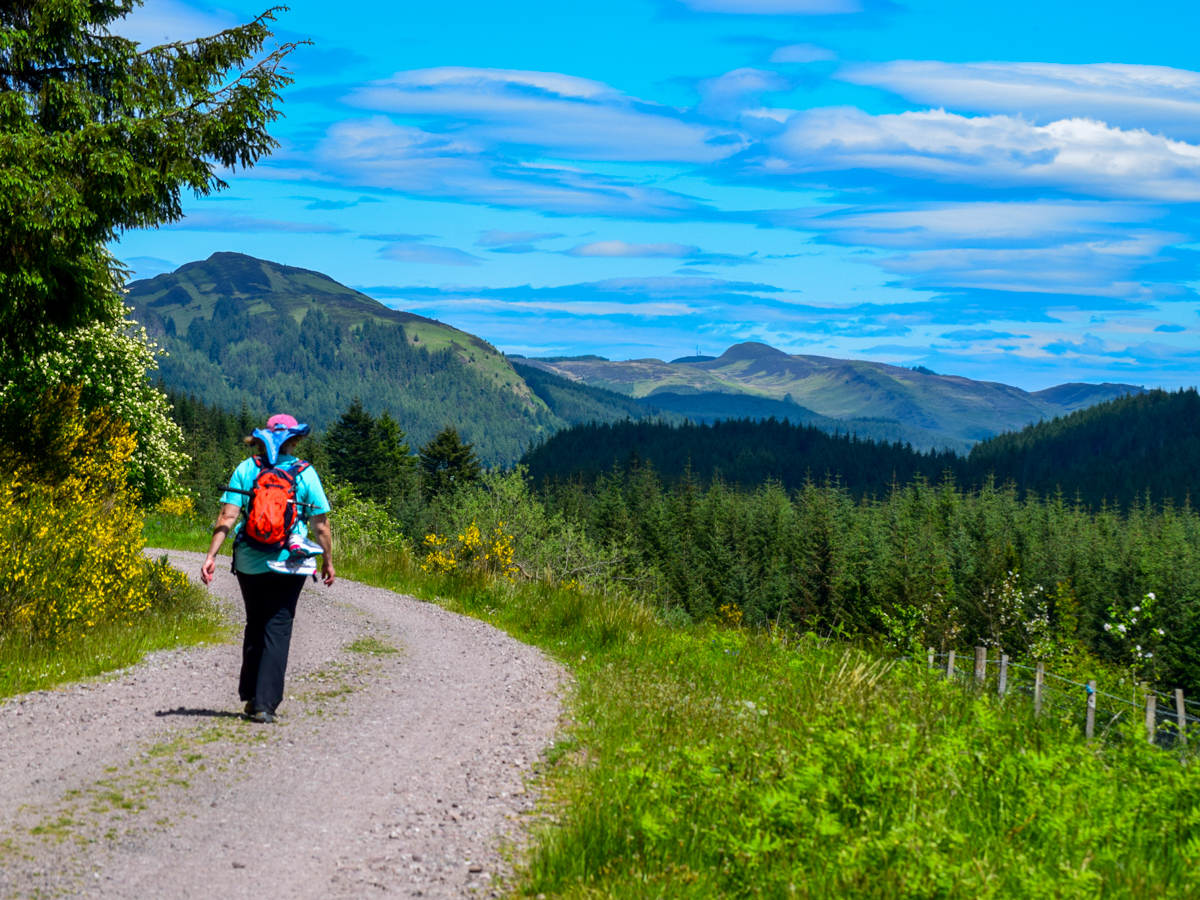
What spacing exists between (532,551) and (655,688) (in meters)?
12.0

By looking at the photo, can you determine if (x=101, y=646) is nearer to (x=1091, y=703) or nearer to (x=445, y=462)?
(x=1091, y=703)

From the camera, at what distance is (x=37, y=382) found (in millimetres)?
19078

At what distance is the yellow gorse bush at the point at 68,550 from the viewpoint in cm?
973

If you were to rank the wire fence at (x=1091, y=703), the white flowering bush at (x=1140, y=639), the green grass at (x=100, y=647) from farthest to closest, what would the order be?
the white flowering bush at (x=1140, y=639), the green grass at (x=100, y=647), the wire fence at (x=1091, y=703)

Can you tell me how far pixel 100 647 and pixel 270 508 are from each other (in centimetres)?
369

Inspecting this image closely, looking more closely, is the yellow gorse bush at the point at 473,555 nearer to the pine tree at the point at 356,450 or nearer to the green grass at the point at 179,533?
the green grass at the point at 179,533

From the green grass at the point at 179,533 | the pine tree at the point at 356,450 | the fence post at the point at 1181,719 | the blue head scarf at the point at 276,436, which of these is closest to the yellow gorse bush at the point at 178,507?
the green grass at the point at 179,533

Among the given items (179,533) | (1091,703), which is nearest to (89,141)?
(1091,703)

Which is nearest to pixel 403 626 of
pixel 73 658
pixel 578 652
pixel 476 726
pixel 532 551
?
pixel 578 652

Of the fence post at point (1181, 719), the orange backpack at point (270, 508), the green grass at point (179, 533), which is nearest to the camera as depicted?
the fence post at point (1181, 719)

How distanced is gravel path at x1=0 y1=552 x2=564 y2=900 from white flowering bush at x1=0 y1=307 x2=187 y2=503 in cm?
1214

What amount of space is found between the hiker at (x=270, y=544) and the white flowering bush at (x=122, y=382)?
13.8 metres

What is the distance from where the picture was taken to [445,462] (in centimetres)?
10869

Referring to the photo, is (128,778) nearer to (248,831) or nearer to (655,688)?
(248,831)
